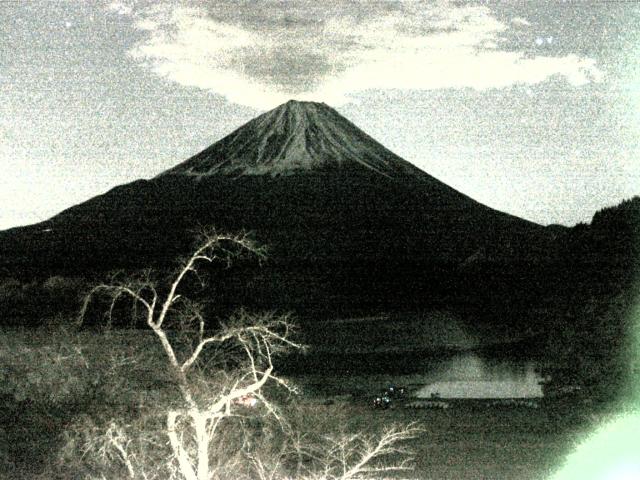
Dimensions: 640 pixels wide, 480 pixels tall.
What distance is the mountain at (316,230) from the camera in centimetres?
7719

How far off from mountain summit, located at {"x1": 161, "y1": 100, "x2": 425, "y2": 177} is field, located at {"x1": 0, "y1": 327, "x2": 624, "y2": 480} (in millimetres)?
105801

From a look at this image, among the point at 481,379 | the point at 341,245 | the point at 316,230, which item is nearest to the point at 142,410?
the point at 481,379

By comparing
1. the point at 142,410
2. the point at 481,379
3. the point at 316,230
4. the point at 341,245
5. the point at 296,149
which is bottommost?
the point at 481,379

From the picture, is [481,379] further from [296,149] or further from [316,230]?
[296,149]

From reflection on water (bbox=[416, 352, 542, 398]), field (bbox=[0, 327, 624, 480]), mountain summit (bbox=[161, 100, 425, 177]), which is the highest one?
mountain summit (bbox=[161, 100, 425, 177])

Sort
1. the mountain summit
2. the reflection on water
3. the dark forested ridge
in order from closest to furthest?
1. the dark forested ridge
2. the reflection on water
3. the mountain summit

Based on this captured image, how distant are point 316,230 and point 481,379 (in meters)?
73.0

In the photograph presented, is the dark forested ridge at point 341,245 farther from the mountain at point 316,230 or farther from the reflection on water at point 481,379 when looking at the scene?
the reflection on water at point 481,379

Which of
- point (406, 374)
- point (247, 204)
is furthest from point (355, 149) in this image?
point (406, 374)

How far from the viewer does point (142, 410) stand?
14500mm

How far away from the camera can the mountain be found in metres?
77.2

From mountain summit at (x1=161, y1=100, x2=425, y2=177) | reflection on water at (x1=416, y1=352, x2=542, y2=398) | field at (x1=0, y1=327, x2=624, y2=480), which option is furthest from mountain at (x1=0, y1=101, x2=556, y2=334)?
field at (x1=0, y1=327, x2=624, y2=480)

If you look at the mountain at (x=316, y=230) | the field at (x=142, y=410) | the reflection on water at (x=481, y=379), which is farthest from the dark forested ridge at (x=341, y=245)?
the reflection on water at (x=481, y=379)

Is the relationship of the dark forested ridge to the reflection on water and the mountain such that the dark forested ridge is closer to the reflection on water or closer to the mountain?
the mountain
